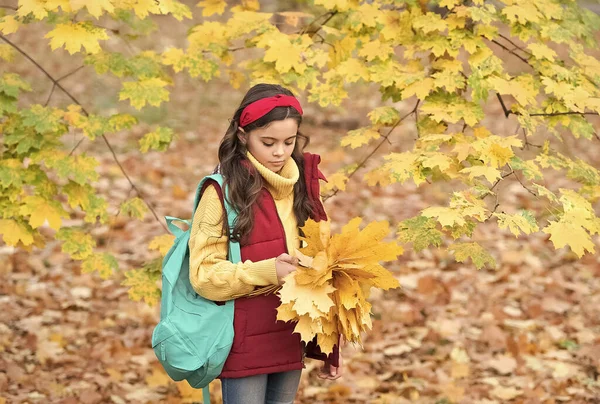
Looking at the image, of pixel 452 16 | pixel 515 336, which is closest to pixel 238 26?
pixel 452 16

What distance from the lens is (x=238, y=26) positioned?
3.71 metres

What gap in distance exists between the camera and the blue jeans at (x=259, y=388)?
101 inches

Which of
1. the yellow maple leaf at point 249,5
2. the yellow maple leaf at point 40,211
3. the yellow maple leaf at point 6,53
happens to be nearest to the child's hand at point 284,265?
the yellow maple leaf at point 40,211

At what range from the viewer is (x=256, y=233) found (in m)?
2.49

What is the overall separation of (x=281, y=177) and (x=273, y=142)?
13 centimetres

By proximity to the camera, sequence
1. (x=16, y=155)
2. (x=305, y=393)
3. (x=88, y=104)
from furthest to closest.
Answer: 1. (x=88, y=104)
2. (x=305, y=393)
3. (x=16, y=155)

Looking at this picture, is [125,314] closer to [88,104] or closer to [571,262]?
[571,262]

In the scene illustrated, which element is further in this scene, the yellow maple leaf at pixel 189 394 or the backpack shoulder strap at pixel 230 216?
the yellow maple leaf at pixel 189 394

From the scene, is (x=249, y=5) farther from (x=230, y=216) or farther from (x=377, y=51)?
(x=230, y=216)

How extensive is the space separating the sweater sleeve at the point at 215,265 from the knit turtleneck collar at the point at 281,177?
7.2 inches

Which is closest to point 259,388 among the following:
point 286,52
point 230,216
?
point 230,216

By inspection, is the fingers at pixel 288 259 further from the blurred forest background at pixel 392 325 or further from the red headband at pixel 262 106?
the blurred forest background at pixel 392 325

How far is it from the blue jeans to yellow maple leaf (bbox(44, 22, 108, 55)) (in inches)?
64.1

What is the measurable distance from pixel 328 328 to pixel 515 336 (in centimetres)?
332
